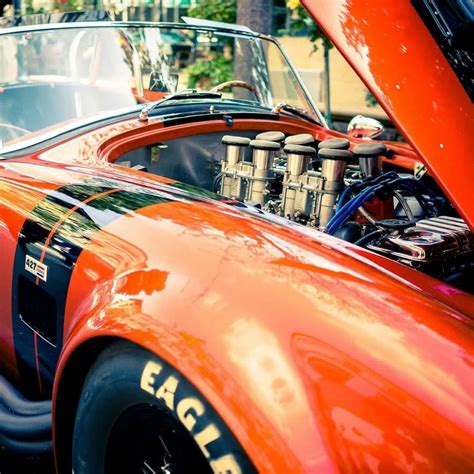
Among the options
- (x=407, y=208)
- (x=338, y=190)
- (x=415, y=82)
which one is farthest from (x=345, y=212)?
(x=415, y=82)

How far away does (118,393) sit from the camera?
5.07ft

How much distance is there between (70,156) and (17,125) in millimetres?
399

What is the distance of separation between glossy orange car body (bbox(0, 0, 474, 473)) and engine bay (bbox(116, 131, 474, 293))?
1.33 feet

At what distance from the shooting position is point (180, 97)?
10.8ft

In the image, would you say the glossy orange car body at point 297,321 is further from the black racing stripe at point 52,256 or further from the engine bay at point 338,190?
the engine bay at point 338,190

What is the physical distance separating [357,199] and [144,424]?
4.06ft

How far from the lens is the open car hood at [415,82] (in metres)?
1.69

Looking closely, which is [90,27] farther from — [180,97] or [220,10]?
[220,10]

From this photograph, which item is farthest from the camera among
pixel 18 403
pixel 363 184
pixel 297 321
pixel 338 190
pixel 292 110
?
pixel 292 110

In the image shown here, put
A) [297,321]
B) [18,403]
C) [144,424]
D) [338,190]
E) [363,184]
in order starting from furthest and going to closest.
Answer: [338,190], [363,184], [18,403], [144,424], [297,321]

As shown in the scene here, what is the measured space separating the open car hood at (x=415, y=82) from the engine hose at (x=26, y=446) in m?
1.29

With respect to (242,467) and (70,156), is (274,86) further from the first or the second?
(242,467)

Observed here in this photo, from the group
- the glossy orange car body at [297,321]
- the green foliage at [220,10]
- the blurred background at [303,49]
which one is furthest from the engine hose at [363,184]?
the green foliage at [220,10]

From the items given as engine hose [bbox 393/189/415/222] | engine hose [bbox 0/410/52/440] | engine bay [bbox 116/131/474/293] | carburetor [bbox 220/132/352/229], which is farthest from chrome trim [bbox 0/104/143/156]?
engine hose [bbox 393/189/415/222]
